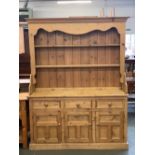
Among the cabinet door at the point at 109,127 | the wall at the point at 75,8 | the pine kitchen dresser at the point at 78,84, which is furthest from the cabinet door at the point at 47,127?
the wall at the point at 75,8

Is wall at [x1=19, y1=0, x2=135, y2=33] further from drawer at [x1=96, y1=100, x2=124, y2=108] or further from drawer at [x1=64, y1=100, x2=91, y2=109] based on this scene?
drawer at [x1=64, y1=100, x2=91, y2=109]

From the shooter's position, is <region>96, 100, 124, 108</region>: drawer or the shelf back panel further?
the shelf back panel

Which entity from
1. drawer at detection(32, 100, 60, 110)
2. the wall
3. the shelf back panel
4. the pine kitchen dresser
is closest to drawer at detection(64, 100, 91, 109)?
the pine kitchen dresser

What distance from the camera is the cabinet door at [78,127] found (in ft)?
11.8

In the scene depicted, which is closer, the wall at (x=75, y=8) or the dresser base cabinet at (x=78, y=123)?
the dresser base cabinet at (x=78, y=123)

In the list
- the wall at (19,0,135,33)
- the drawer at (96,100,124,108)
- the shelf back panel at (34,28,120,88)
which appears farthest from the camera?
the wall at (19,0,135,33)

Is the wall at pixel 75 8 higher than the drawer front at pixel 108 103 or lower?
higher

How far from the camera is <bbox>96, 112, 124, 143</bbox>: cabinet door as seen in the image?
3.59 metres

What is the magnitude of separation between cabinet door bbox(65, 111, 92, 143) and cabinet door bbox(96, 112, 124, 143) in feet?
0.43

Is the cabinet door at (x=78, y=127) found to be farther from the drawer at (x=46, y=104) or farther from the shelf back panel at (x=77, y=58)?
the shelf back panel at (x=77, y=58)

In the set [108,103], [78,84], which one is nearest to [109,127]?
[108,103]
